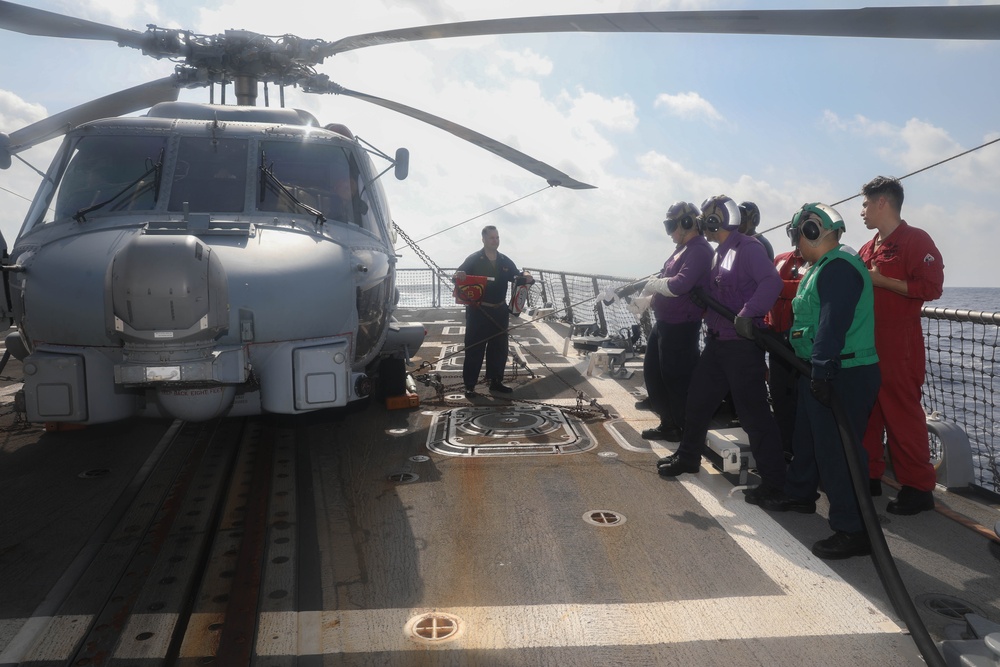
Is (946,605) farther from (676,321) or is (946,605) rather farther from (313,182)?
(313,182)

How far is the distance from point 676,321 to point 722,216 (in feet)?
3.21

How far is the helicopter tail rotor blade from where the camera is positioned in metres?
5.49

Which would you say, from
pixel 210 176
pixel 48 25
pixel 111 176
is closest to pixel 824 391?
pixel 210 176

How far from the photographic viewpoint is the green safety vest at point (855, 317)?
3.17 m

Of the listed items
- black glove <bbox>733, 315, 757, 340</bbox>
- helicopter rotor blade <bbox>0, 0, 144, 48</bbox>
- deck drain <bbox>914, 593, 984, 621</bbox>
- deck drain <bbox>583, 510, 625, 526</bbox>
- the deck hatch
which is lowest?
the deck hatch

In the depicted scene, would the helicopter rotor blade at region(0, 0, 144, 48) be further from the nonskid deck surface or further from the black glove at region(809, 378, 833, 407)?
the black glove at region(809, 378, 833, 407)

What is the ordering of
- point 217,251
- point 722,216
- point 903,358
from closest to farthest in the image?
point 903,358 < point 217,251 < point 722,216

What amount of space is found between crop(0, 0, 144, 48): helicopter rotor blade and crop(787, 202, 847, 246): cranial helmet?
5470 mm

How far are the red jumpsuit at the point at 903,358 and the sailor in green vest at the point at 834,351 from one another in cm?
46

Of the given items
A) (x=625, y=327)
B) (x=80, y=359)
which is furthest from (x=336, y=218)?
(x=625, y=327)

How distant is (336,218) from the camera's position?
16.7 ft

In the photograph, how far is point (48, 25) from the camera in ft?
18.6

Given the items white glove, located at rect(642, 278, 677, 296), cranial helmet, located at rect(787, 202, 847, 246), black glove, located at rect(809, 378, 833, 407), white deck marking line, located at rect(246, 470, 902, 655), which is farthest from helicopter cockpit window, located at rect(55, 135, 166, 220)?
black glove, located at rect(809, 378, 833, 407)

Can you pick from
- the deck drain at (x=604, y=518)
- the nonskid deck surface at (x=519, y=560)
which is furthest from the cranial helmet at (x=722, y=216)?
the deck drain at (x=604, y=518)
